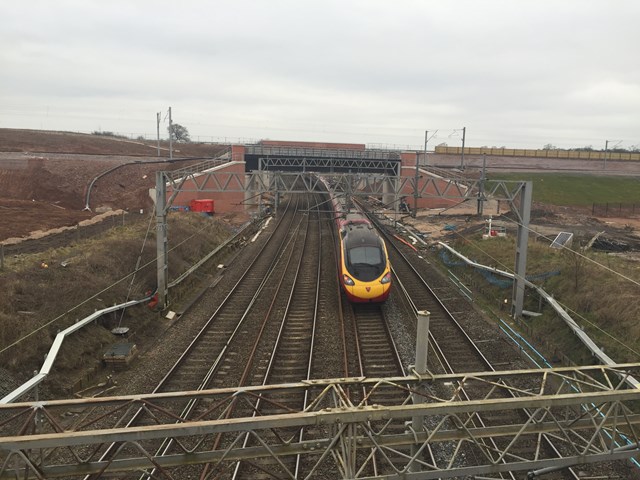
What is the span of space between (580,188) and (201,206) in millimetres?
53072

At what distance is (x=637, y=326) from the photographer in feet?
42.6

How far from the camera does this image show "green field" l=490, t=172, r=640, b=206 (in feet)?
189

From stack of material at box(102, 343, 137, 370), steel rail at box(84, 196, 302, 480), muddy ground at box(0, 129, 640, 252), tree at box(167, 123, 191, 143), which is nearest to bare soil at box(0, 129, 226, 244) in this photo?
muddy ground at box(0, 129, 640, 252)

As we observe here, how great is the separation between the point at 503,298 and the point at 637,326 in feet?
20.3

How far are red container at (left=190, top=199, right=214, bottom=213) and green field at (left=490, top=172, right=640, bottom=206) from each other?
124 ft

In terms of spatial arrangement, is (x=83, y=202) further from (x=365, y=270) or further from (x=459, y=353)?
(x=459, y=353)

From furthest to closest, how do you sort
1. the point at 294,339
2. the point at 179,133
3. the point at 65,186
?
the point at 179,133 → the point at 65,186 → the point at 294,339

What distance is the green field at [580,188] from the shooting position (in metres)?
57.6

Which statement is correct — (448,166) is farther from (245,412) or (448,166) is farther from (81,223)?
(245,412)

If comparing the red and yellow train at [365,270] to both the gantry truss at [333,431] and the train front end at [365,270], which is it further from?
the gantry truss at [333,431]

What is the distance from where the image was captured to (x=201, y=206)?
41.7m

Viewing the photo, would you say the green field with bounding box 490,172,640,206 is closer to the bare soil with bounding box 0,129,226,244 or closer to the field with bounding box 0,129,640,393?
the field with bounding box 0,129,640,393

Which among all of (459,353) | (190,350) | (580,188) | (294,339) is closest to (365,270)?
(294,339)

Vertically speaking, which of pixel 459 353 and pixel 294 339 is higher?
pixel 459 353
